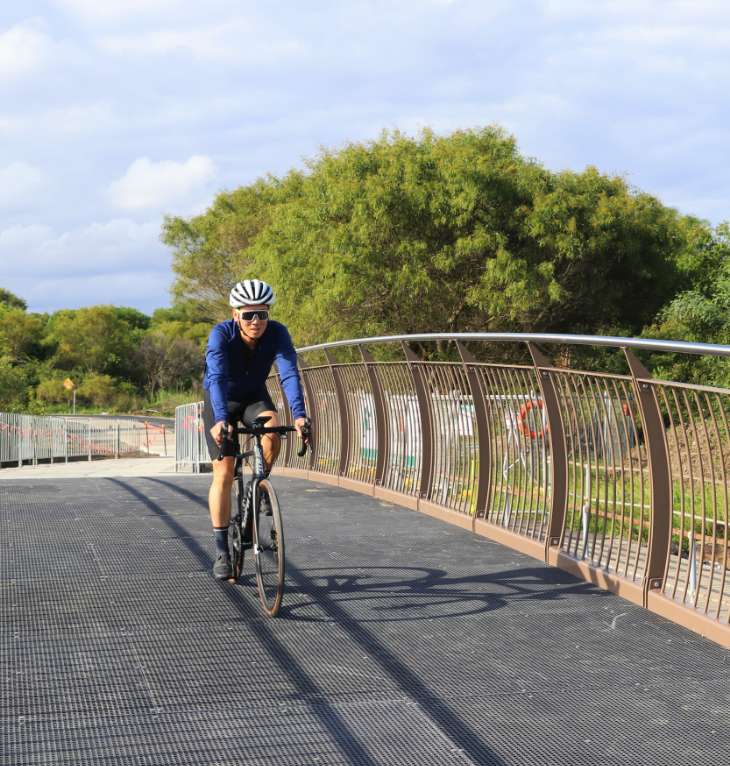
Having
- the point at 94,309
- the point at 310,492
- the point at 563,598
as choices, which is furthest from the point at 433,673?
the point at 94,309

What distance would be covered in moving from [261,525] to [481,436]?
9.91 ft

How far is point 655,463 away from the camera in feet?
20.4

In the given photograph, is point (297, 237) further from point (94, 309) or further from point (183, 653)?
point (94, 309)

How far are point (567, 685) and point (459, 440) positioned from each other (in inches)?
179

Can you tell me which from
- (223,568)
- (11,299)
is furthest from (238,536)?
(11,299)

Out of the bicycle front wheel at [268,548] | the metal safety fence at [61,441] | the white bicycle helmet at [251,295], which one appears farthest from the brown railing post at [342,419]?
the metal safety fence at [61,441]

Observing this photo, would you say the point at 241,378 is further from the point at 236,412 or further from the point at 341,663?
the point at 341,663

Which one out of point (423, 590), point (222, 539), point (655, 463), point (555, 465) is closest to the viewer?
point (655, 463)

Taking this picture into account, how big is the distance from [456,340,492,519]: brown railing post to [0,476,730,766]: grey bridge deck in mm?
638

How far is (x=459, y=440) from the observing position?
30.9ft

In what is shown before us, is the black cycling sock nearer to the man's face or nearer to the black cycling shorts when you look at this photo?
the black cycling shorts

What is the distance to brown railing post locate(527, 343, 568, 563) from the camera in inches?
297

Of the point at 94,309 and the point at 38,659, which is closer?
the point at 38,659

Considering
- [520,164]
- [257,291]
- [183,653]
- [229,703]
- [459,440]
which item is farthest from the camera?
[520,164]
